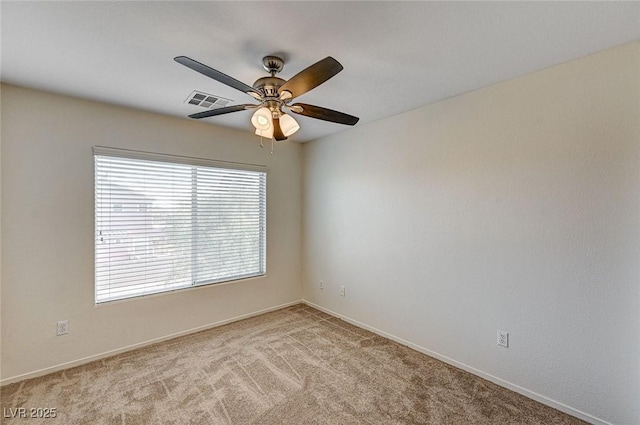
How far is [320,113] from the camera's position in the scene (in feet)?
6.44

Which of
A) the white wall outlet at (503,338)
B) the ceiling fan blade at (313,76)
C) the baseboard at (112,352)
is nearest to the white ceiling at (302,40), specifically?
the ceiling fan blade at (313,76)

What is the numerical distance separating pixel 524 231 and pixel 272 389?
2.33 m

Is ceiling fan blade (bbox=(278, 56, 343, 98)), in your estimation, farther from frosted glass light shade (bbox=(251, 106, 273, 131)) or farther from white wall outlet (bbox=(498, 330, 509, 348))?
white wall outlet (bbox=(498, 330, 509, 348))

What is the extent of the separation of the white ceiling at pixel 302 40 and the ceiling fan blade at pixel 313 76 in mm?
300

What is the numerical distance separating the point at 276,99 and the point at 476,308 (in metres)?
2.36

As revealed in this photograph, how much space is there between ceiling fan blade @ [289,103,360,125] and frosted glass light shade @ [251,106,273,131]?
167 millimetres

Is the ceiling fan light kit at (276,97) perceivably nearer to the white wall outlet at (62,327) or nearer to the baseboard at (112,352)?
the white wall outlet at (62,327)

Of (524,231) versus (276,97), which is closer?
(276,97)

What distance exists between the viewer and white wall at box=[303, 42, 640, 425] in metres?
1.79

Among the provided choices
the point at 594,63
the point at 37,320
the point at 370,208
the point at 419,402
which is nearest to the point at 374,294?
the point at 370,208

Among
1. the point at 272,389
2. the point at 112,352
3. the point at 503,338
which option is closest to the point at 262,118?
the point at 272,389

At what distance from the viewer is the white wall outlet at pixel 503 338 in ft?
7.38

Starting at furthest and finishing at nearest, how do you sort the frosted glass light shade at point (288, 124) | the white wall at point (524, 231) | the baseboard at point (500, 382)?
the frosted glass light shade at point (288, 124)
the baseboard at point (500, 382)
the white wall at point (524, 231)

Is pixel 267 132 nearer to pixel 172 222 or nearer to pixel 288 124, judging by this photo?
pixel 288 124
